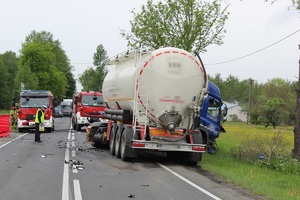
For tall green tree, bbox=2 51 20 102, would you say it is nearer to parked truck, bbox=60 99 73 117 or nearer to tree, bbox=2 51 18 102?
tree, bbox=2 51 18 102

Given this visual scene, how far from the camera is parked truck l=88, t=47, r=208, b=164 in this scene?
14.1 m

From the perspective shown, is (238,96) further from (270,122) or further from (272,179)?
(272,179)

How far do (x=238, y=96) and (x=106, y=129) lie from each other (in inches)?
5322

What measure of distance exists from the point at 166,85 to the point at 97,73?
79497 mm

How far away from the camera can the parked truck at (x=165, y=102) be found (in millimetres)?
14109

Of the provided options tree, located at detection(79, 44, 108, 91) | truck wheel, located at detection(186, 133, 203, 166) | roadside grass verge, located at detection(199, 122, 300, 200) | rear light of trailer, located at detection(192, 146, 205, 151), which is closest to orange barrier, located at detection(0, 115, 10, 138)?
roadside grass verge, located at detection(199, 122, 300, 200)

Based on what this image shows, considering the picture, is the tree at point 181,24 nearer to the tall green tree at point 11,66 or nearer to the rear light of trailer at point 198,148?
the rear light of trailer at point 198,148

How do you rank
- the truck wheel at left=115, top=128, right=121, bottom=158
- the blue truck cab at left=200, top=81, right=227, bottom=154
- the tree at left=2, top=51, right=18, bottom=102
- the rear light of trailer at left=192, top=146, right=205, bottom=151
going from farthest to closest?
the tree at left=2, top=51, right=18, bottom=102
the blue truck cab at left=200, top=81, right=227, bottom=154
the truck wheel at left=115, top=128, right=121, bottom=158
the rear light of trailer at left=192, top=146, right=205, bottom=151

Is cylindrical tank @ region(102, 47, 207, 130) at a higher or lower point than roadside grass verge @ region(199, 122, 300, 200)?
higher

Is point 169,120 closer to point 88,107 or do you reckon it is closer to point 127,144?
point 127,144

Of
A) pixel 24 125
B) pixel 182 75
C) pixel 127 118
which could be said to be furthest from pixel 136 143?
pixel 24 125

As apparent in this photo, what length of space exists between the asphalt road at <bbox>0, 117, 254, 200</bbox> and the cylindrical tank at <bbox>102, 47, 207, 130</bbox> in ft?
5.44

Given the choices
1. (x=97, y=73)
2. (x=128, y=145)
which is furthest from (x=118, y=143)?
(x=97, y=73)

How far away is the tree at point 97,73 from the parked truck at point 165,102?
48535 mm
